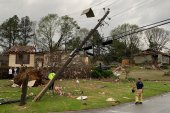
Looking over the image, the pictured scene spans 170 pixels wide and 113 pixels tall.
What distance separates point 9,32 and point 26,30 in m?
7.52

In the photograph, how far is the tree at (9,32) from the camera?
297 ft

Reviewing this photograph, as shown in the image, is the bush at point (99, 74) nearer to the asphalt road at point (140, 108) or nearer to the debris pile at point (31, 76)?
the debris pile at point (31, 76)

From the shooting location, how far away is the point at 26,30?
97750 mm

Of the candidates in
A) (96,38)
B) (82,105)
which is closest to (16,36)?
(96,38)

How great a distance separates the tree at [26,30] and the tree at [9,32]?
2391mm

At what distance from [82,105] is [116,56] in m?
66.9

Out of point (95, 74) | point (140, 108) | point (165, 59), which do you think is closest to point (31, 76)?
point (95, 74)

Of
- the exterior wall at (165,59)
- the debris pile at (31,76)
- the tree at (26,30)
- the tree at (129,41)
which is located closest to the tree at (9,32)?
the tree at (26,30)

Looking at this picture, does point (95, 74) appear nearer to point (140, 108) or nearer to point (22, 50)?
point (22, 50)

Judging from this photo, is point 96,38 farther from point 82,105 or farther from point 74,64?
point 82,105

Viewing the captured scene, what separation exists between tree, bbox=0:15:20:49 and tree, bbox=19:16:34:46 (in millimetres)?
2391

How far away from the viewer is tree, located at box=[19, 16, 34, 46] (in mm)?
95519

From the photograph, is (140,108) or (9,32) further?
(9,32)

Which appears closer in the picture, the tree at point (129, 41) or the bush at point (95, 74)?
the bush at point (95, 74)
